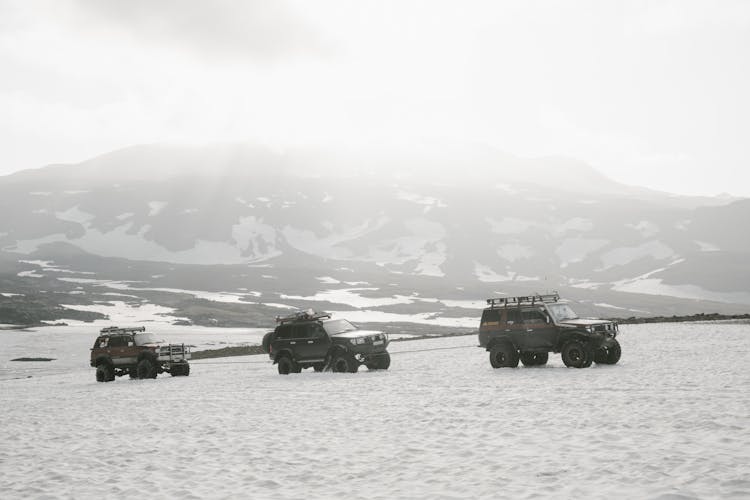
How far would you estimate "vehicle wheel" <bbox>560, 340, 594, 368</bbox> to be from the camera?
2362cm

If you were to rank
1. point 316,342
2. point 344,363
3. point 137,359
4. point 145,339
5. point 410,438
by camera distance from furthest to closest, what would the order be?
1. point 145,339
2. point 137,359
3. point 316,342
4. point 344,363
5. point 410,438

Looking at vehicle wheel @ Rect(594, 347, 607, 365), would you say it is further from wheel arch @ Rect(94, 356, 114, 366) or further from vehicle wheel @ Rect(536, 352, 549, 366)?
wheel arch @ Rect(94, 356, 114, 366)

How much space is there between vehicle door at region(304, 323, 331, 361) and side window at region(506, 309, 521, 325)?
7.03 metres

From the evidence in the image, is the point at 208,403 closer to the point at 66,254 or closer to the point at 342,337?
the point at 342,337

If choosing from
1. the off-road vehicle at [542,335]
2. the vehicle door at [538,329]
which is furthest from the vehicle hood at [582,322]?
the vehicle door at [538,329]

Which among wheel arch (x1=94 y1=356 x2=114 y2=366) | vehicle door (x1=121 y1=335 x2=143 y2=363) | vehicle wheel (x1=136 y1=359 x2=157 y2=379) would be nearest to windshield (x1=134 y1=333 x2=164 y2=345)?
vehicle door (x1=121 y1=335 x2=143 y2=363)

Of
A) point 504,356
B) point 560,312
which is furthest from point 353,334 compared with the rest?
point 560,312

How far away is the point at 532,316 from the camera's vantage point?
25.6 meters

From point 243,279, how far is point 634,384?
14577 cm

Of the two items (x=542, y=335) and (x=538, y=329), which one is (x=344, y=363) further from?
(x=542, y=335)

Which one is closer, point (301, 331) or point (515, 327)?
point (515, 327)

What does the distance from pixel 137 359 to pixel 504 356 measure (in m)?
16.2

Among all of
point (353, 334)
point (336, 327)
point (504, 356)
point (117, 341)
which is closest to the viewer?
point (504, 356)

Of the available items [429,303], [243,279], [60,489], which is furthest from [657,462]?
[243,279]
